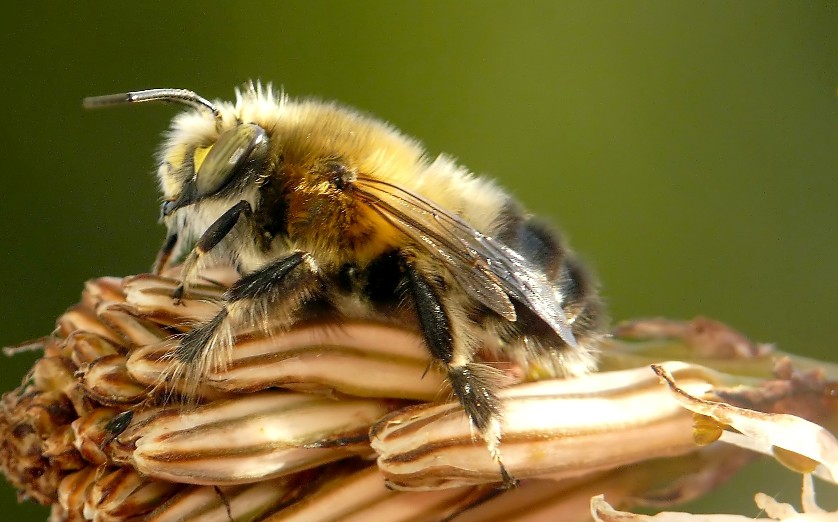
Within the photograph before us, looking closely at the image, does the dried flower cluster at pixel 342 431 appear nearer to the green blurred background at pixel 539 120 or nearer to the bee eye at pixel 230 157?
the bee eye at pixel 230 157

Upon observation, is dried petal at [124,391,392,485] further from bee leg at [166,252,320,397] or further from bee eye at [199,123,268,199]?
bee eye at [199,123,268,199]

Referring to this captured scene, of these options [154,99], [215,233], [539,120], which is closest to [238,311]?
[215,233]

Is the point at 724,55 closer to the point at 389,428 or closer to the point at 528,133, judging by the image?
the point at 528,133

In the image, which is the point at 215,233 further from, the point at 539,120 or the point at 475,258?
the point at 539,120

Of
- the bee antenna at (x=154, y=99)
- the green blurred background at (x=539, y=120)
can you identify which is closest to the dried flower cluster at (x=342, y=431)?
the bee antenna at (x=154, y=99)

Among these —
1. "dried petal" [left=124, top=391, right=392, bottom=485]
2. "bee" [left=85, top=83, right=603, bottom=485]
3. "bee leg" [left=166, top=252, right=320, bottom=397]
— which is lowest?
"dried petal" [left=124, top=391, right=392, bottom=485]

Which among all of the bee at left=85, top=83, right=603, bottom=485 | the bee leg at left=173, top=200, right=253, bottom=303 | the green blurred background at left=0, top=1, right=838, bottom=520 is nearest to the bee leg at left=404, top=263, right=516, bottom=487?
the bee at left=85, top=83, right=603, bottom=485
